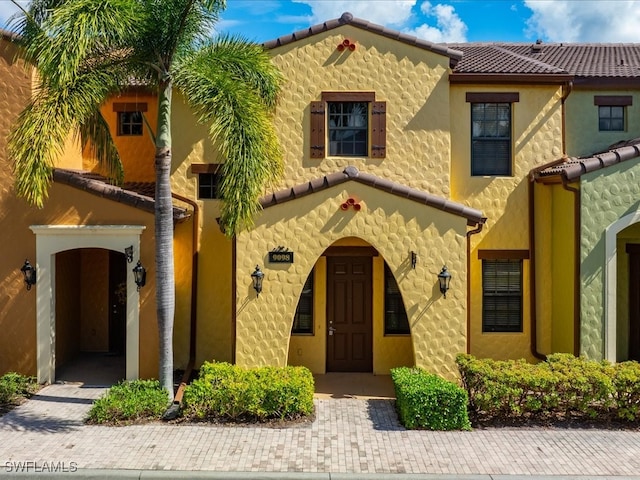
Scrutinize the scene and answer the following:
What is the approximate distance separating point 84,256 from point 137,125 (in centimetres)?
350

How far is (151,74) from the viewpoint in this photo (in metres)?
10.0

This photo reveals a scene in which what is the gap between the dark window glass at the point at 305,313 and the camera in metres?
12.3

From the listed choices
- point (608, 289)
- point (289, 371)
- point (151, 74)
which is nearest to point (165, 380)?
point (289, 371)

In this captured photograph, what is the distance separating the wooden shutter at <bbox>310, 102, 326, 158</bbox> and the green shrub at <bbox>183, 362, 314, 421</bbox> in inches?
212

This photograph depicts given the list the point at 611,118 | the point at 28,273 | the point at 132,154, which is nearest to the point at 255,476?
the point at 28,273

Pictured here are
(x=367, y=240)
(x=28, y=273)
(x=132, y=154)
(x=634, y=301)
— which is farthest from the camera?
(x=132, y=154)

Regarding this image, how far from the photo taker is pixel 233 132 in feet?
30.1

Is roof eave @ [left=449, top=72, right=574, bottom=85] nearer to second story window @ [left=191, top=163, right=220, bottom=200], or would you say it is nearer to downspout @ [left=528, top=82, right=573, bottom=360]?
downspout @ [left=528, top=82, right=573, bottom=360]

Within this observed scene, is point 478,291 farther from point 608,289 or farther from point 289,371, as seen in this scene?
point 289,371

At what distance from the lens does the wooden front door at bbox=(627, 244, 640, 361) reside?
40.9 feet

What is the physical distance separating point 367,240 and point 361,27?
508 centimetres

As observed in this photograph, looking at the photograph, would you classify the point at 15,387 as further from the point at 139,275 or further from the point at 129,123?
the point at 129,123

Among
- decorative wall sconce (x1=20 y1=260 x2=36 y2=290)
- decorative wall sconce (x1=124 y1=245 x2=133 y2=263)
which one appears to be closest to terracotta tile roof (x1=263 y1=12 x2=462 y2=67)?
decorative wall sconce (x1=124 y1=245 x2=133 y2=263)

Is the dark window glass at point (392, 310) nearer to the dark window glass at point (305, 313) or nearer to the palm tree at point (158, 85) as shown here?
the dark window glass at point (305, 313)
